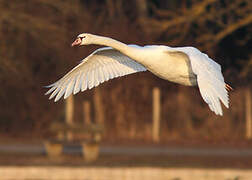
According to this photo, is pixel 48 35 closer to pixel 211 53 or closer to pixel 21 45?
pixel 21 45

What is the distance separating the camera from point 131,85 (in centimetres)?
2194

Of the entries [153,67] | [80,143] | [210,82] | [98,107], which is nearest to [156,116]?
[98,107]

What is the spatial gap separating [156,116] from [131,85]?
153cm

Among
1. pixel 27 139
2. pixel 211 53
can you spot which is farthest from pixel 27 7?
pixel 211 53

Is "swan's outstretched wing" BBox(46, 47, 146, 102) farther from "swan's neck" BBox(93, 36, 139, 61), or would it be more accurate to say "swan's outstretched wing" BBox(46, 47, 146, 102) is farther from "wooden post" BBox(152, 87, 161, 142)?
"wooden post" BBox(152, 87, 161, 142)

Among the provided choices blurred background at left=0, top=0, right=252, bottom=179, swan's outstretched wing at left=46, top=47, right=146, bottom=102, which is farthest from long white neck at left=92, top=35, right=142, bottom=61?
blurred background at left=0, top=0, right=252, bottom=179

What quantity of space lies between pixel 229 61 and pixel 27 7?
665 cm

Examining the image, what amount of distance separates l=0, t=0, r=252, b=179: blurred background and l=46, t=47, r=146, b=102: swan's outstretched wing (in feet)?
29.0

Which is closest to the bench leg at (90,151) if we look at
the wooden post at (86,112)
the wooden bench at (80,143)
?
the wooden bench at (80,143)

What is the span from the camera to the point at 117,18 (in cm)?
2462

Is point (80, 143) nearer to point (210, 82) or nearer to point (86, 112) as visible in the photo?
point (86, 112)

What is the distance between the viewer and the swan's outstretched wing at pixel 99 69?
9.69 m

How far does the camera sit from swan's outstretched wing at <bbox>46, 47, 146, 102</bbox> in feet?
31.8

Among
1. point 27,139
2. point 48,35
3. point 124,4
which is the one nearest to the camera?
point 48,35
